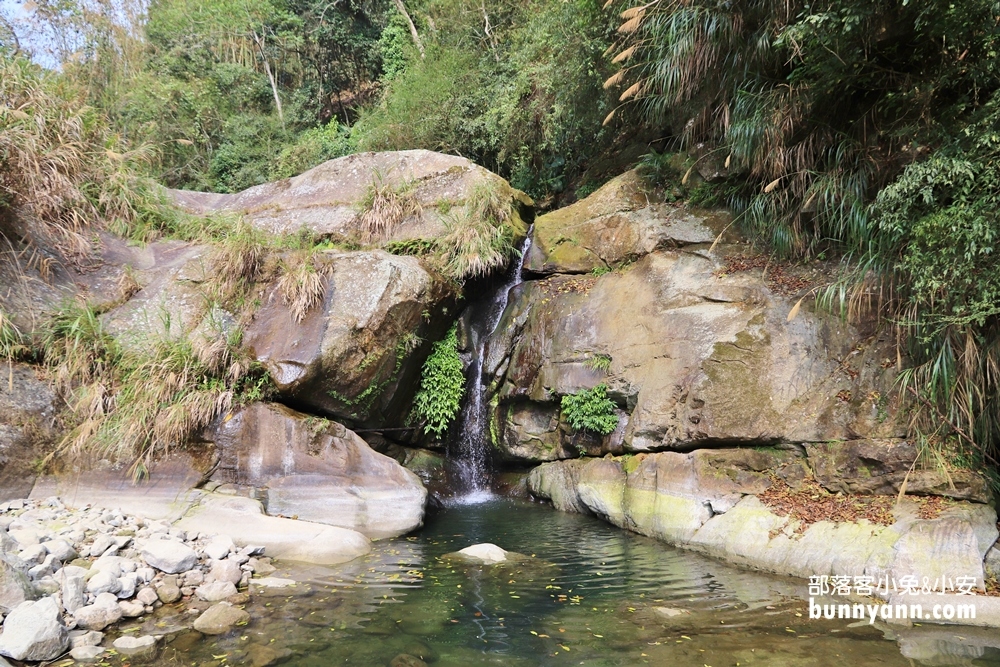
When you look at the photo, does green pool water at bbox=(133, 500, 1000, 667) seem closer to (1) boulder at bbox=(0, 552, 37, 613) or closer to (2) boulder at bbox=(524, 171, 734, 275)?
(1) boulder at bbox=(0, 552, 37, 613)

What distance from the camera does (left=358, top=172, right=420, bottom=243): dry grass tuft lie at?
8.94 metres

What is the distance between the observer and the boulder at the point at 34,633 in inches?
130

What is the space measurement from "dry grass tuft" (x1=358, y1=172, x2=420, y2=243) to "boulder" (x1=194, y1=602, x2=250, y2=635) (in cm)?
588

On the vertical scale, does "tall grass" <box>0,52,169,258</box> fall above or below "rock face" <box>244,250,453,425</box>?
above

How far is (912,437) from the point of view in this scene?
17.2ft

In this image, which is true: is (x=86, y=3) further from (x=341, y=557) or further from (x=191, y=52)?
(x=341, y=557)

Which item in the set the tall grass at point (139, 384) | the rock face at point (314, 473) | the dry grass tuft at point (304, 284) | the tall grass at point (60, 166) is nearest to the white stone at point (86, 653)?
the rock face at point (314, 473)

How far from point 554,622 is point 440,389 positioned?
4.58 metres

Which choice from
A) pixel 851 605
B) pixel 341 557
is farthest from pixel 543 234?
pixel 851 605

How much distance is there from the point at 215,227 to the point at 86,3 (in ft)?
32.2

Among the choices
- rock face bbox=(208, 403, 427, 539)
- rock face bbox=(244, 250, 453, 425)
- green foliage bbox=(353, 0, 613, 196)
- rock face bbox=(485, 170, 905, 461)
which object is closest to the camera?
rock face bbox=(485, 170, 905, 461)

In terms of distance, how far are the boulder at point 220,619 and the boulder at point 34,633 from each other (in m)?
0.75

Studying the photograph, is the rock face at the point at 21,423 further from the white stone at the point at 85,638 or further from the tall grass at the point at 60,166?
the white stone at the point at 85,638

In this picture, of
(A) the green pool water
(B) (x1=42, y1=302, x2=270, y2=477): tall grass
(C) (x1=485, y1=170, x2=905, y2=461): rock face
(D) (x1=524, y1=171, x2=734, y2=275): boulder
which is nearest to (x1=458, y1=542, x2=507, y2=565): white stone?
(A) the green pool water
